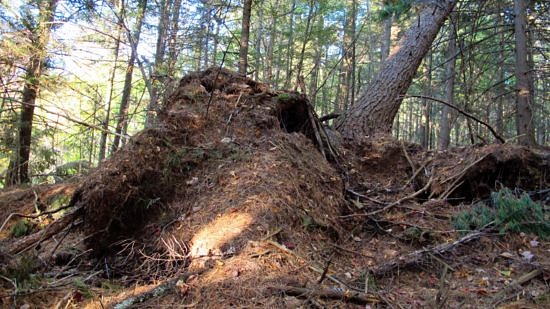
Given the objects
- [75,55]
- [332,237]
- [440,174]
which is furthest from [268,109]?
[75,55]

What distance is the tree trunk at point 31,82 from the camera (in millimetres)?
7410

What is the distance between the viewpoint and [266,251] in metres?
3.28

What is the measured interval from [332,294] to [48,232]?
3038 millimetres

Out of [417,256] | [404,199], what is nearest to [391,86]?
[404,199]

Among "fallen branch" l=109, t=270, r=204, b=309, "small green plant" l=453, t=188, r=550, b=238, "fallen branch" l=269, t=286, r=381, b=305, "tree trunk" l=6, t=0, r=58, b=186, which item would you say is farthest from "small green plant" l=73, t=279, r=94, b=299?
"tree trunk" l=6, t=0, r=58, b=186

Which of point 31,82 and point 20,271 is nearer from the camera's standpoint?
point 20,271

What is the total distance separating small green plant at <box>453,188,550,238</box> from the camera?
418 centimetres

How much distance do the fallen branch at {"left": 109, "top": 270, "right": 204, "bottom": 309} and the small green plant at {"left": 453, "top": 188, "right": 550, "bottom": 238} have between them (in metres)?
3.11

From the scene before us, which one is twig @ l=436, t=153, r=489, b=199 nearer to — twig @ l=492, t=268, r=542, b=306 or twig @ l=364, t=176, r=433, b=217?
twig @ l=364, t=176, r=433, b=217

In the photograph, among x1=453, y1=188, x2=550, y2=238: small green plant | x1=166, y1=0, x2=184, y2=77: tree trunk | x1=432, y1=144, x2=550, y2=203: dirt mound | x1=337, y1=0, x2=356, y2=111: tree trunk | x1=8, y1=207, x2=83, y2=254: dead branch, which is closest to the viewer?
x1=8, y1=207, x2=83, y2=254: dead branch

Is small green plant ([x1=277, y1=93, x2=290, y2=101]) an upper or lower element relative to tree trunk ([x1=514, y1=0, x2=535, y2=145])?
lower

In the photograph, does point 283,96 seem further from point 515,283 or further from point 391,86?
point 515,283

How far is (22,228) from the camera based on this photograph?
5344 mm

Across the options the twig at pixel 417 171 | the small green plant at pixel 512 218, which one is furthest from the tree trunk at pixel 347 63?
the small green plant at pixel 512 218
